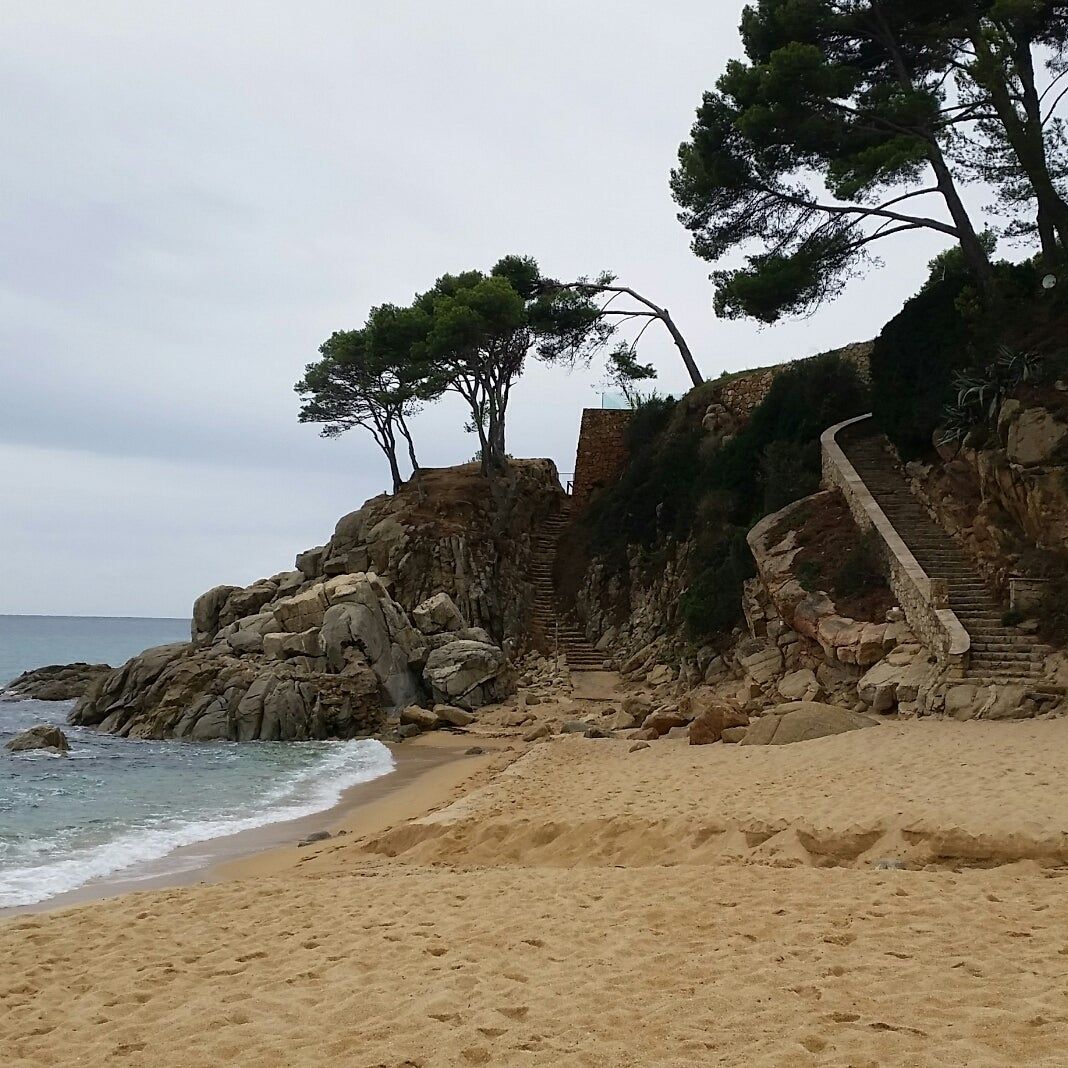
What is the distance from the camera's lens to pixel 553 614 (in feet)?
107

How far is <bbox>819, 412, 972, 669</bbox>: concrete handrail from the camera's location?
15.0 meters

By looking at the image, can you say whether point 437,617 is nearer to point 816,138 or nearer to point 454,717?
point 454,717

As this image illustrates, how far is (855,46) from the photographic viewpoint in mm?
24016

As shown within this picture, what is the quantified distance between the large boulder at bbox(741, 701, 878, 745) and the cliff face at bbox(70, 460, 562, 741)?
40.5 feet

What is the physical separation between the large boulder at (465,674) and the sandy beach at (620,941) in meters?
14.5

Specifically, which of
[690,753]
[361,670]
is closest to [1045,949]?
[690,753]

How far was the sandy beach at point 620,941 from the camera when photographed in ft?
14.0

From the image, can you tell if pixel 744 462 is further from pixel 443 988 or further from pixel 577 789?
pixel 443 988

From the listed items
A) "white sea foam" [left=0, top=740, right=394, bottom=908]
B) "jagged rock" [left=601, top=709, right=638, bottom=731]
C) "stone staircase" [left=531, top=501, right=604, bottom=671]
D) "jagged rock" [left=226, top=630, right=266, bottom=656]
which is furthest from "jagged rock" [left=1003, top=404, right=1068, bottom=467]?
"jagged rock" [left=226, top=630, right=266, bottom=656]

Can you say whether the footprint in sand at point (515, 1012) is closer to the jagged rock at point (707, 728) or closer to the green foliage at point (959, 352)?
the jagged rock at point (707, 728)

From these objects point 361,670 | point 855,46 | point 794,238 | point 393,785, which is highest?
point 855,46

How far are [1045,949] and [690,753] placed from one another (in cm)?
851

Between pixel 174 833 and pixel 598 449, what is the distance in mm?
26027

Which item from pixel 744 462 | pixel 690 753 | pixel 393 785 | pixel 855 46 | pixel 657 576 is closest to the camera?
pixel 690 753
